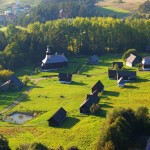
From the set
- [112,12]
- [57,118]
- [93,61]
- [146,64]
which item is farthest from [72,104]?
[112,12]

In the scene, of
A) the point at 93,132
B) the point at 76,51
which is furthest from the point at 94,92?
the point at 76,51

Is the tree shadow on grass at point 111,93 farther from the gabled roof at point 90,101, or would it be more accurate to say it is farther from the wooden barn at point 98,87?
the gabled roof at point 90,101

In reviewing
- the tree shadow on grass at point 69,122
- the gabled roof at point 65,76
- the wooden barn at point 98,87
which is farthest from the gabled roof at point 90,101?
the gabled roof at point 65,76

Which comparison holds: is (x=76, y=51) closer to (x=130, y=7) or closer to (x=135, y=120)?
(x=135, y=120)

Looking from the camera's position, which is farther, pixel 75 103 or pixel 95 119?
pixel 75 103

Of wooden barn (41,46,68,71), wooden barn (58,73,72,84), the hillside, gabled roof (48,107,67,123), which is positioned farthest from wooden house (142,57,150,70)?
the hillside

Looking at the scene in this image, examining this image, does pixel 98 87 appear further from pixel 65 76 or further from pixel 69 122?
pixel 69 122
